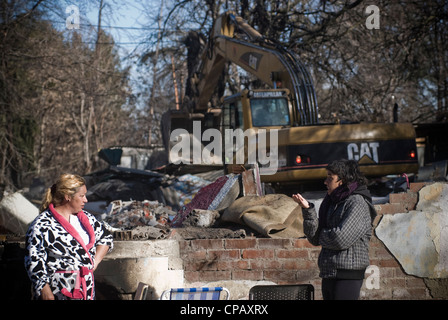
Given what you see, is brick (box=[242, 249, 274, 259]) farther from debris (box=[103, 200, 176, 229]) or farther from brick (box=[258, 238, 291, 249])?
debris (box=[103, 200, 176, 229])

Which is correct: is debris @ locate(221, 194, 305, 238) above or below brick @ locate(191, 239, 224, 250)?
above

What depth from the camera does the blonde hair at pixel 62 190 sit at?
12.9 feet

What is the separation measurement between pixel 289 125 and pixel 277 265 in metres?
5.40

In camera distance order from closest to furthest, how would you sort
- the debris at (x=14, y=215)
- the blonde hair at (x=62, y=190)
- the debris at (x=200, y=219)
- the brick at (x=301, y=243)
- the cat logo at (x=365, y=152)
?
1. the blonde hair at (x=62, y=190)
2. the brick at (x=301, y=243)
3. the debris at (x=200, y=219)
4. the cat logo at (x=365, y=152)
5. the debris at (x=14, y=215)

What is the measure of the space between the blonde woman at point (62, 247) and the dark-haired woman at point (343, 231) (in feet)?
5.02

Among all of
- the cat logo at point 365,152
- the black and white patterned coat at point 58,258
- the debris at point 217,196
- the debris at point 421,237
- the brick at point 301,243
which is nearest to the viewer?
the black and white patterned coat at point 58,258

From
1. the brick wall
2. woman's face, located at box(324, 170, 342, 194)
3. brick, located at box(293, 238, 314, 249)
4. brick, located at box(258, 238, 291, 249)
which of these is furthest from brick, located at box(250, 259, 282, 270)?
woman's face, located at box(324, 170, 342, 194)

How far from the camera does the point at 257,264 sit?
6027mm

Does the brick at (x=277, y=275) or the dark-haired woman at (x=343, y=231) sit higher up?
the dark-haired woman at (x=343, y=231)

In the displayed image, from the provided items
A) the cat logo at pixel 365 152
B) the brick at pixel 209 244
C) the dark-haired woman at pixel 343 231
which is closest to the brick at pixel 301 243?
the brick at pixel 209 244

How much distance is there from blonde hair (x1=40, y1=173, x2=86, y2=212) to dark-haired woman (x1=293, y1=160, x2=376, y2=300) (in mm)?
1558

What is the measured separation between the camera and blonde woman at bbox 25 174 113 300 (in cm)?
371

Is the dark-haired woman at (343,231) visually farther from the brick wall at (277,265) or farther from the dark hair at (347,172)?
the brick wall at (277,265)

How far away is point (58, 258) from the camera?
3762mm
